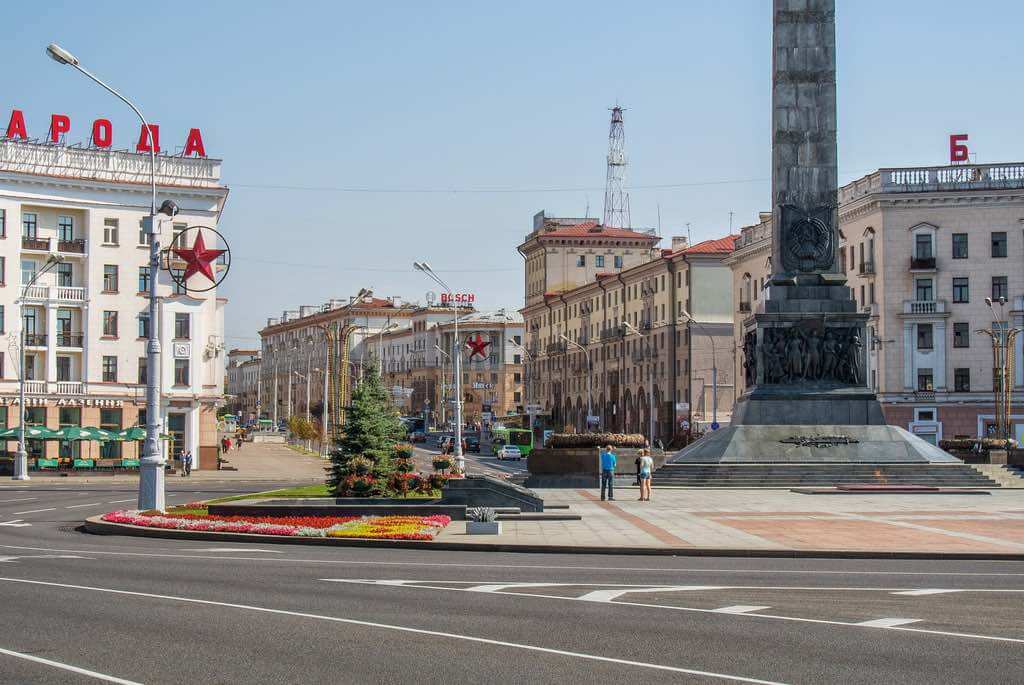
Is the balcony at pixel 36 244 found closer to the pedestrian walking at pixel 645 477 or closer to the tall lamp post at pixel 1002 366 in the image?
the tall lamp post at pixel 1002 366

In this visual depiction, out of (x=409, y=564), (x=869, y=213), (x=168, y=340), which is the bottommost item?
(x=409, y=564)

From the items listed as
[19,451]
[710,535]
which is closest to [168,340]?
[19,451]

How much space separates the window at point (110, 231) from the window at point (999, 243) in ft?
158

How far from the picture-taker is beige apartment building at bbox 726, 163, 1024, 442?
8925cm

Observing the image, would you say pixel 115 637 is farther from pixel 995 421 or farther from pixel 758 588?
pixel 995 421

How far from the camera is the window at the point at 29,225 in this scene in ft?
270

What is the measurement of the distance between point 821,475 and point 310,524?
2174cm

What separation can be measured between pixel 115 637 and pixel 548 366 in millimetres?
144203

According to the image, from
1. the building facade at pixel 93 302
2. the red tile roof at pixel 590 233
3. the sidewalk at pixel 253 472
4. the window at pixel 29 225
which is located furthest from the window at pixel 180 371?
the red tile roof at pixel 590 233

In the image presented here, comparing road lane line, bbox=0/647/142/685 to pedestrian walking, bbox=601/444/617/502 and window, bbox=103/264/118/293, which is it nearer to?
pedestrian walking, bbox=601/444/617/502

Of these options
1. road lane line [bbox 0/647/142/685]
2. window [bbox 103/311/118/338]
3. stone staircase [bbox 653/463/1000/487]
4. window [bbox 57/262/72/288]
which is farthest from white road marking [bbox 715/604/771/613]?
window [bbox 57/262/72/288]

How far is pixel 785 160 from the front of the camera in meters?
51.0

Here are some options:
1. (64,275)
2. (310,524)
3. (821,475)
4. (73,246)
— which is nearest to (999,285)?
(821,475)

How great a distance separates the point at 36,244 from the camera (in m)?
82.2
